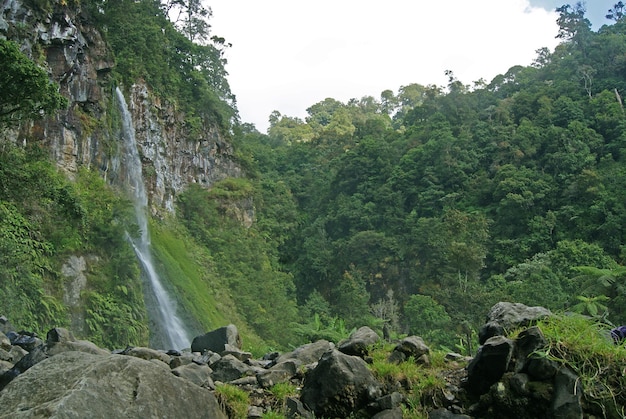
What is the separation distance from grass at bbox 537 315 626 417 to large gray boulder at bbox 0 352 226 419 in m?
3.69

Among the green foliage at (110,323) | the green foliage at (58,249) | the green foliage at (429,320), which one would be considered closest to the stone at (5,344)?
the green foliage at (58,249)

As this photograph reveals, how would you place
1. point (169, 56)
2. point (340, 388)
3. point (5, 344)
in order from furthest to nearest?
point (169, 56) → point (5, 344) → point (340, 388)

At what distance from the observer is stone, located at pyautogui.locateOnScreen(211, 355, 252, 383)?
762 centimetres

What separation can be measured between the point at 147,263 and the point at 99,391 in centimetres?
2017

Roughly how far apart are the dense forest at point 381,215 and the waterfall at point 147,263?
1060 millimetres

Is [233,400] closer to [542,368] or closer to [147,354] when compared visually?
[147,354]

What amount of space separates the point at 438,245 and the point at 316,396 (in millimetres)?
29536

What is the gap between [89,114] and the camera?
25703 millimetres

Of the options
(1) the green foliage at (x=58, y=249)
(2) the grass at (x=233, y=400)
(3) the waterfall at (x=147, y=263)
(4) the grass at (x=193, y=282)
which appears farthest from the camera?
(4) the grass at (x=193, y=282)

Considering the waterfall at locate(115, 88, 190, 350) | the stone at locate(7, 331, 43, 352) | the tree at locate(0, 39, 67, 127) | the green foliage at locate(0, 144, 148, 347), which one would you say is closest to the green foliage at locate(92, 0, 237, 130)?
the waterfall at locate(115, 88, 190, 350)

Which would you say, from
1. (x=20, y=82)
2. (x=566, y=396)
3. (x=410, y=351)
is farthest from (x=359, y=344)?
(x=20, y=82)

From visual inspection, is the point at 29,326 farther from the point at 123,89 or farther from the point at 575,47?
the point at 575,47

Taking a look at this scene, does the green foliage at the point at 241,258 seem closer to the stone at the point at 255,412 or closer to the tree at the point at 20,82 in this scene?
the tree at the point at 20,82

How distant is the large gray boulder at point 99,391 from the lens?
4652 mm
